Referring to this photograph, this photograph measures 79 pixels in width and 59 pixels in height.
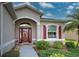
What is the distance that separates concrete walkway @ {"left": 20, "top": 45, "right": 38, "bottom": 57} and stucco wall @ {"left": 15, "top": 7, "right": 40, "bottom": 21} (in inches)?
72.3

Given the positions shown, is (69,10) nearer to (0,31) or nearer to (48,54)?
(48,54)

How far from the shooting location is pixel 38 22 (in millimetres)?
13281

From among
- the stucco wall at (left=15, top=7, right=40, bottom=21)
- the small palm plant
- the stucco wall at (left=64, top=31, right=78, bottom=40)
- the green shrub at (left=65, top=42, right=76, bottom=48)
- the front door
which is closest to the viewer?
the small palm plant

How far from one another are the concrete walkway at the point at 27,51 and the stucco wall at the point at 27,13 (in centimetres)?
184

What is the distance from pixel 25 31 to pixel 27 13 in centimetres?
115

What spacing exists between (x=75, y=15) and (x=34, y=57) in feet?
→ 11.0

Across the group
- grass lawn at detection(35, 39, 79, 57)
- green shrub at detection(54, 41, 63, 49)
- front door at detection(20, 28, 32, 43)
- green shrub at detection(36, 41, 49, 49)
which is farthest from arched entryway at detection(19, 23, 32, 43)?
green shrub at detection(54, 41, 63, 49)

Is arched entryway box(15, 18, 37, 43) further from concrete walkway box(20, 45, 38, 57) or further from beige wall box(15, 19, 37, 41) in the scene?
concrete walkway box(20, 45, 38, 57)

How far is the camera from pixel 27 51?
13047mm

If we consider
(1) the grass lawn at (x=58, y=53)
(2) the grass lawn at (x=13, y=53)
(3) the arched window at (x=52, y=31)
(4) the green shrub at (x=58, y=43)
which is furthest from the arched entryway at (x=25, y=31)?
(4) the green shrub at (x=58, y=43)

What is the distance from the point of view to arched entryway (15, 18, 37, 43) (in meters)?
13.1

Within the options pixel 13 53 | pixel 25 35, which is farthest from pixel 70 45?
pixel 13 53

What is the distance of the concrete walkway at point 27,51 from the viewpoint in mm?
12561

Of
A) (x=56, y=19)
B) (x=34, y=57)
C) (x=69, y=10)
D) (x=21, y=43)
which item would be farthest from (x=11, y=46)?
(x=69, y=10)
